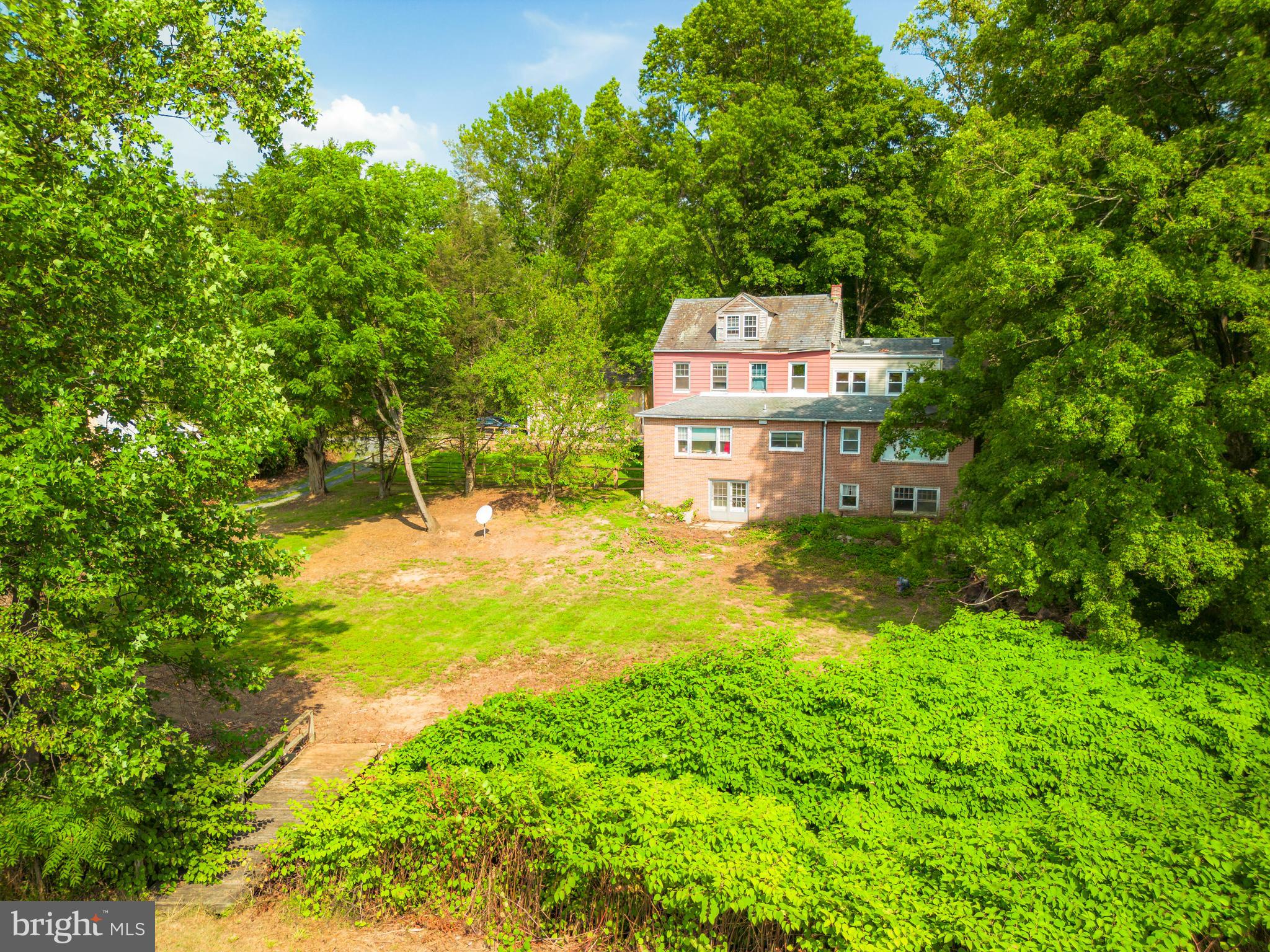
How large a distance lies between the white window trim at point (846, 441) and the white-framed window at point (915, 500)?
210 centimetres

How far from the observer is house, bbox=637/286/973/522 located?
97.6 ft

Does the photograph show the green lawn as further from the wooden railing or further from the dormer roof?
the dormer roof

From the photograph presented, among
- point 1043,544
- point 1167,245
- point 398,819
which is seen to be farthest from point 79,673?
point 1167,245

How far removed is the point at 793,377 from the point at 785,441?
6.58 m

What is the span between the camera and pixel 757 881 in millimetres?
7145

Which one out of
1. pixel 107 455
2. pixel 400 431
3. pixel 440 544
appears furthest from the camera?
pixel 400 431

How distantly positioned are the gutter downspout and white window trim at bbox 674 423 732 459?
4.05m

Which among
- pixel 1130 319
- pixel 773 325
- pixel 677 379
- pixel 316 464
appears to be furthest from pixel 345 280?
pixel 1130 319

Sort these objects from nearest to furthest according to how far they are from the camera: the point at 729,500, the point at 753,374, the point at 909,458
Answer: the point at 909,458 → the point at 729,500 → the point at 753,374

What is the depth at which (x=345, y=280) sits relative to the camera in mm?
26359

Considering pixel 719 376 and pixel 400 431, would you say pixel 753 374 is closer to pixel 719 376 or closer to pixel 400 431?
pixel 719 376

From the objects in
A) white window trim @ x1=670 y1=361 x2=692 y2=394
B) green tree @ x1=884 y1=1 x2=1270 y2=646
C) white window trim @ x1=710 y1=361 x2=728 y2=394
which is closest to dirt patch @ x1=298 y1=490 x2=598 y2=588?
white window trim @ x1=670 y1=361 x2=692 y2=394

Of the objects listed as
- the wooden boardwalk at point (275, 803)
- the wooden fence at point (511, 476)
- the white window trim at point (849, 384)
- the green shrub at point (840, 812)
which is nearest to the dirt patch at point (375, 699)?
the wooden boardwalk at point (275, 803)

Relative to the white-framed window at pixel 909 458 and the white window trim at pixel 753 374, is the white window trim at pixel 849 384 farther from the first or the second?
the white-framed window at pixel 909 458
